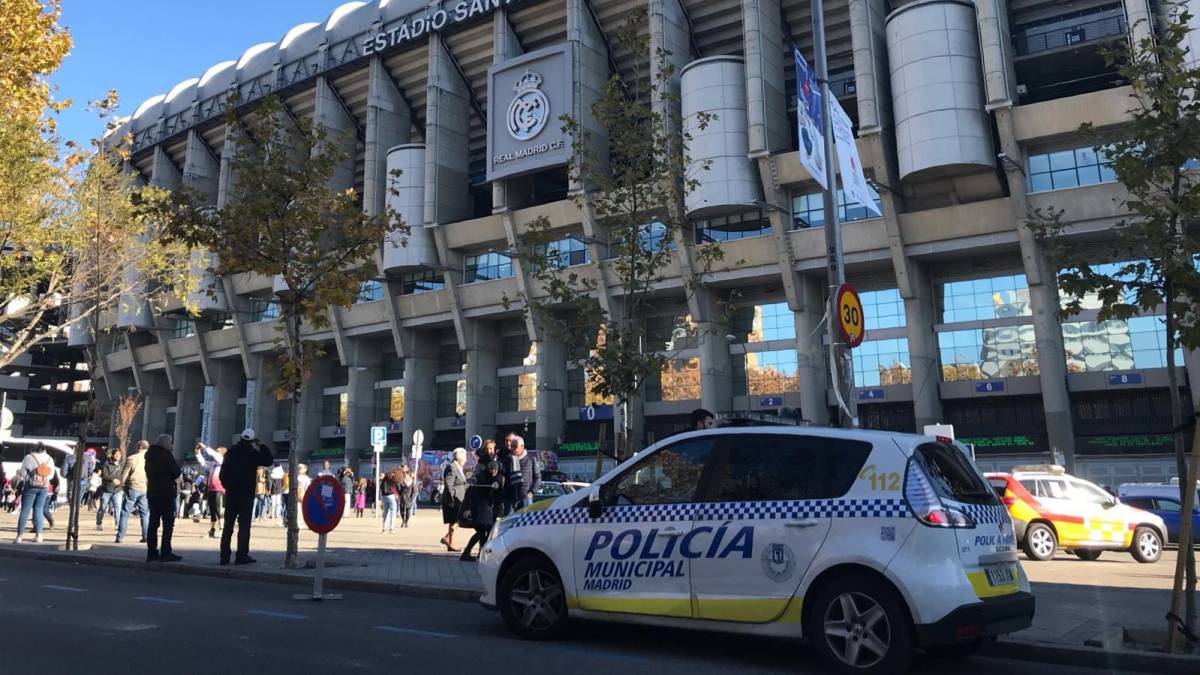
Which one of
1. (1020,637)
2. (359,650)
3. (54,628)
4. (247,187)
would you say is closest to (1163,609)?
(1020,637)

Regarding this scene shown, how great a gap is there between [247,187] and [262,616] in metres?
6.92

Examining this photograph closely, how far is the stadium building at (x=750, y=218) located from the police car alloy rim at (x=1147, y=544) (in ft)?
44.4

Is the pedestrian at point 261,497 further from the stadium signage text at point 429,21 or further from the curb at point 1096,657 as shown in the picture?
the stadium signage text at point 429,21

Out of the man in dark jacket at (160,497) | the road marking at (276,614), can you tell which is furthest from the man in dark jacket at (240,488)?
the road marking at (276,614)

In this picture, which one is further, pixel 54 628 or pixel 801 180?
pixel 801 180

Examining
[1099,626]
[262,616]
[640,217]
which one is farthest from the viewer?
[640,217]

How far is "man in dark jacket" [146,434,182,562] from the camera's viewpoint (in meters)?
11.6

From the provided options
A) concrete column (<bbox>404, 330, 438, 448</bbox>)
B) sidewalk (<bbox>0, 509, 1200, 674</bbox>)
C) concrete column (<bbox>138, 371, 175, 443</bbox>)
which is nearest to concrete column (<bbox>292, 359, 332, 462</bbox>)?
concrete column (<bbox>404, 330, 438, 448</bbox>)

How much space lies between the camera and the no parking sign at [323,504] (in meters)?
8.98

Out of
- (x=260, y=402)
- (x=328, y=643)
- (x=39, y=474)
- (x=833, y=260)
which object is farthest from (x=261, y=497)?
(x=260, y=402)

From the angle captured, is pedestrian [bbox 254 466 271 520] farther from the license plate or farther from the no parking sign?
the license plate

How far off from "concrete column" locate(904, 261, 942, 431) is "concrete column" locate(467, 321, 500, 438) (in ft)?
72.4

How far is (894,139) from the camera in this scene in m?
34.7

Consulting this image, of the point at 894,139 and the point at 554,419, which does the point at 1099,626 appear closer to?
the point at 894,139
